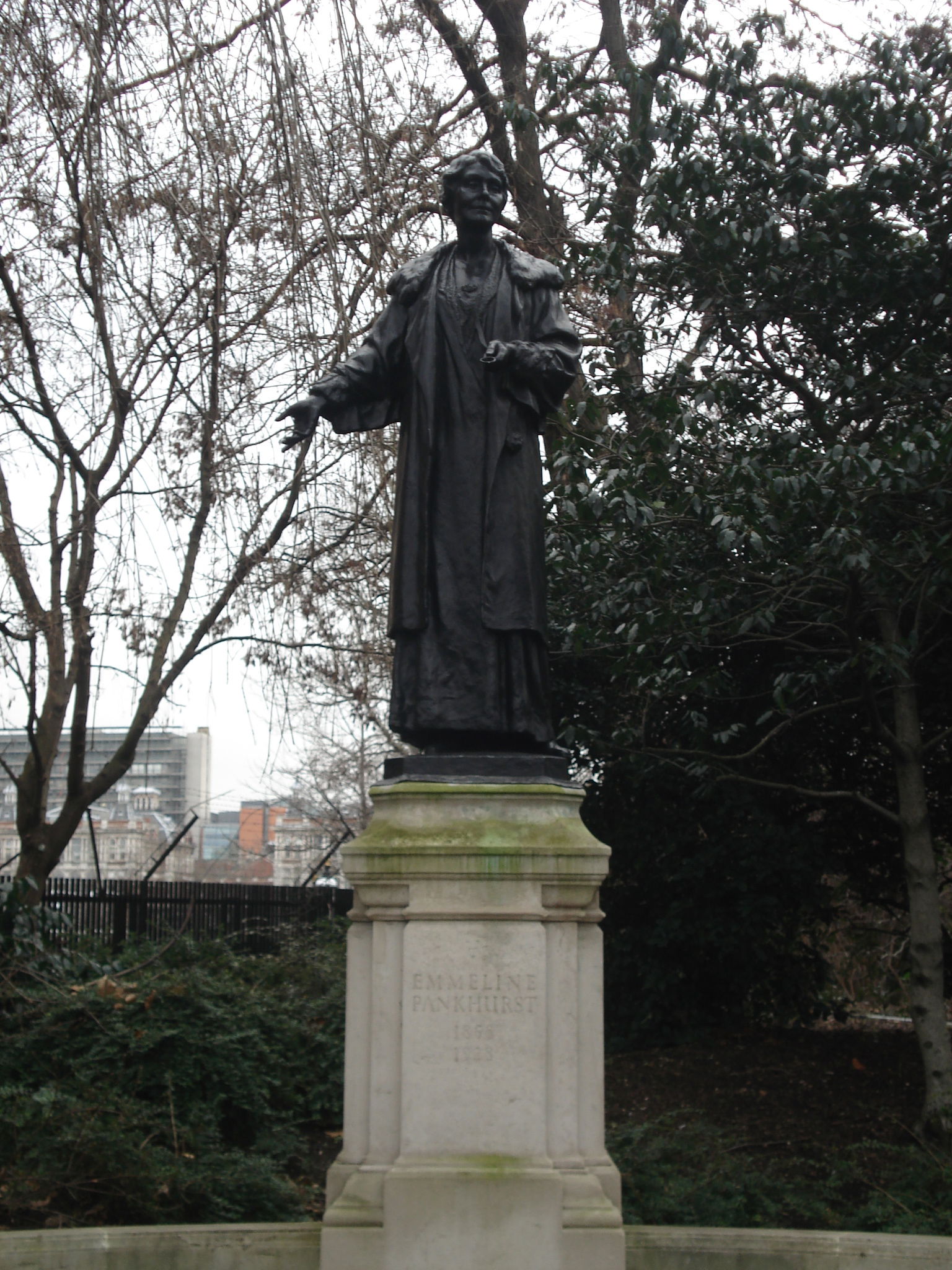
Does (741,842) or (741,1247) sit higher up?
(741,842)

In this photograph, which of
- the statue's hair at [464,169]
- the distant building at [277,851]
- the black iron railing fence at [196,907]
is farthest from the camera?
the distant building at [277,851]

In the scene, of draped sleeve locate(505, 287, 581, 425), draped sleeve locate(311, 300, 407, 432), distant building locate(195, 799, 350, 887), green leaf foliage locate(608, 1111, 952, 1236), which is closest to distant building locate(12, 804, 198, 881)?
distant building locate(195, 799, 350, 887)

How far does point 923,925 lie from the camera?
862 cm

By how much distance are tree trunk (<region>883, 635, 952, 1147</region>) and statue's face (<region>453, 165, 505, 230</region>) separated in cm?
445

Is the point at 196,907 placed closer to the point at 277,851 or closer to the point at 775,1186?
the point at 775,1186

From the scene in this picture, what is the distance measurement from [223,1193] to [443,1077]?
286 cm

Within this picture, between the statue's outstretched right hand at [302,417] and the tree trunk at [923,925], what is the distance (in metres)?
4.71

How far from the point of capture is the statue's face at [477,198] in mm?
5105

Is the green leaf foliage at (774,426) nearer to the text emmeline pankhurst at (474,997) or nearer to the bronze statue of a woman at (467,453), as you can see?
the bronze statue of a woman at (467,453)

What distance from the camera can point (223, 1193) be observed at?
6.59 m

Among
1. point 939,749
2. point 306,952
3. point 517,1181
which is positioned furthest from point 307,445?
point 517,1181

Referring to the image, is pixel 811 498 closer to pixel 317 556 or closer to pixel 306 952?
pixel 317 556

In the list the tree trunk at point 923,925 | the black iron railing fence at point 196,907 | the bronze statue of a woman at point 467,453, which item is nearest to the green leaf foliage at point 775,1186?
the tree trunk at point 923,925

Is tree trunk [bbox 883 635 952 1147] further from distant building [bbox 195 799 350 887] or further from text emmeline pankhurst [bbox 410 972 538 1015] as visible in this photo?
distant building [bbox 195 799 350 887]
